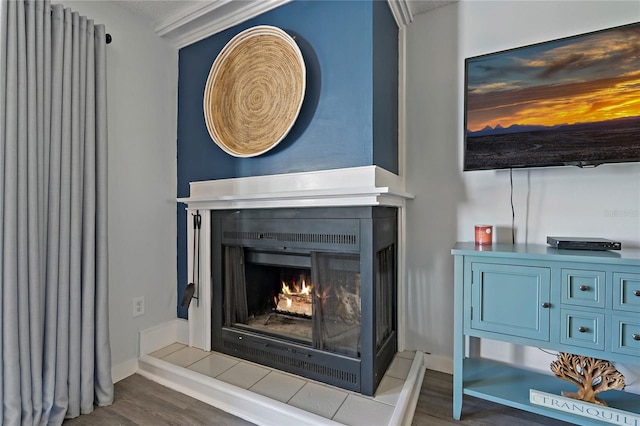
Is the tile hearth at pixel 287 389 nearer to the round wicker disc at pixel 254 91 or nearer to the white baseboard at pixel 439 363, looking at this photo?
the white baseboard at pixel 439 363

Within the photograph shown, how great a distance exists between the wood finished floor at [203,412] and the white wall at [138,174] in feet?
1.07

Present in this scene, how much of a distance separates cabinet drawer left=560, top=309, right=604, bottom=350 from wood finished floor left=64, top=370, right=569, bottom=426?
521 millimetres

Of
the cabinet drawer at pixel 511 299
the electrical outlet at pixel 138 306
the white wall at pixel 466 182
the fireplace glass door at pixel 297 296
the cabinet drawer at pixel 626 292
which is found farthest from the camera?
the electrical outlet at pixel 138 306

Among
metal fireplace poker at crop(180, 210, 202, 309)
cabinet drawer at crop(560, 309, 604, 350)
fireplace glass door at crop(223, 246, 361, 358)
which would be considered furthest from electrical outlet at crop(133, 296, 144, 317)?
cabinet drawer at crop(560, 309, 604, 350)

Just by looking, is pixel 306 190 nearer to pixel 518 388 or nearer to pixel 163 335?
pixel 518 388

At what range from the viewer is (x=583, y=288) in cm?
116

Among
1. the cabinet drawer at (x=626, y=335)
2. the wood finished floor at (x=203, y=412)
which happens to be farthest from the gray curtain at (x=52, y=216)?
the cabinet drawer at (x=626, y=335)

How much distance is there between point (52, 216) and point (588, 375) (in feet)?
8.34

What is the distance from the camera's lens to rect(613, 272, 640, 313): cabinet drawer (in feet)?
3.59

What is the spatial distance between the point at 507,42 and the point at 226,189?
1.86 metres

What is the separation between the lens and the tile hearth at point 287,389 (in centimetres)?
134

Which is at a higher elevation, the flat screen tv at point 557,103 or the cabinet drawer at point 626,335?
the flat screen tv at point 557,103

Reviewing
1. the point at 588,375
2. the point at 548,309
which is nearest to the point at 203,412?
the point at 548,309

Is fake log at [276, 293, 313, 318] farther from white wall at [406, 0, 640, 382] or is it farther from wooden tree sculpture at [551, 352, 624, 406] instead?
wooden tree sculpture at [551, 352, 624, 406]
